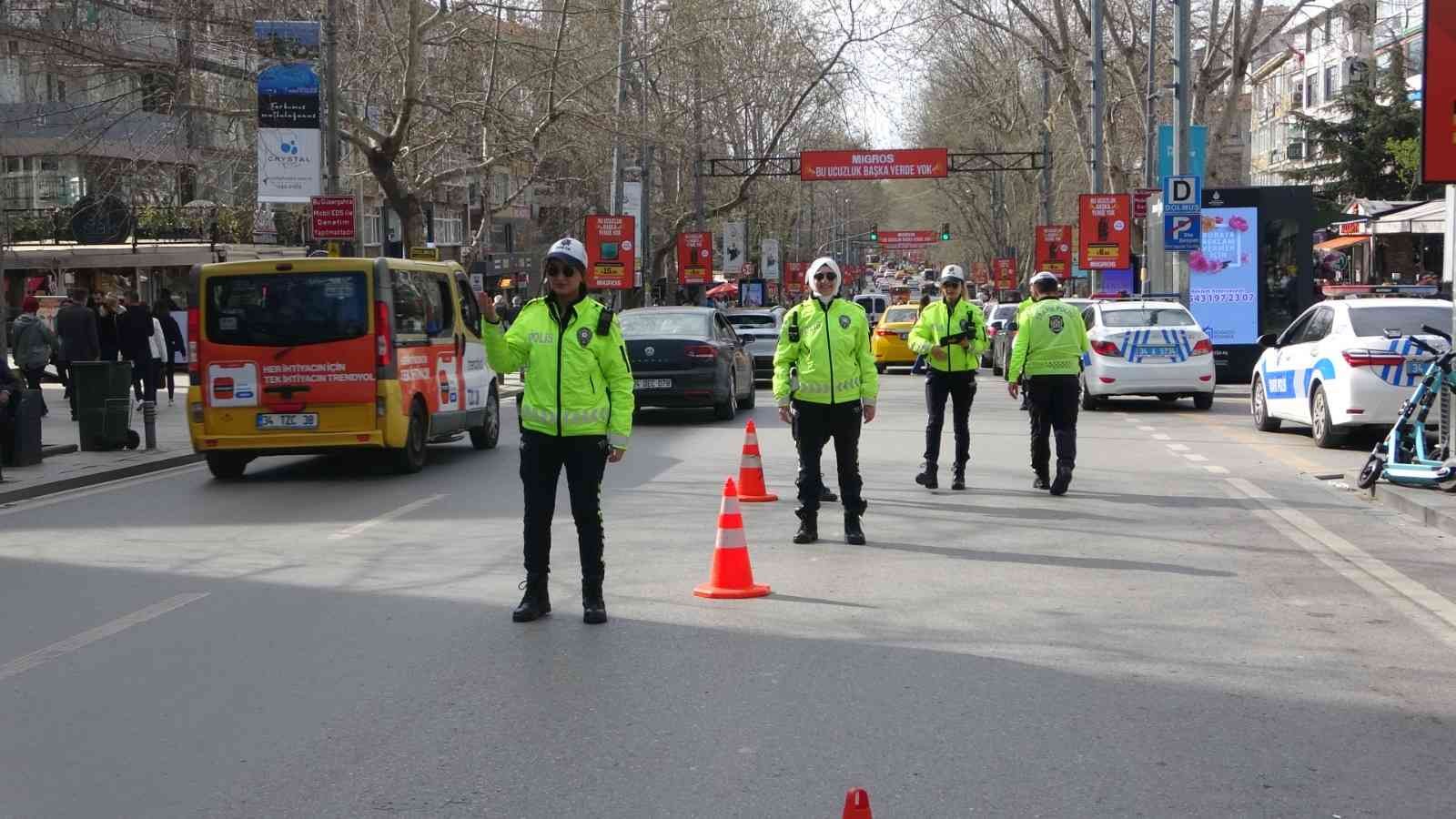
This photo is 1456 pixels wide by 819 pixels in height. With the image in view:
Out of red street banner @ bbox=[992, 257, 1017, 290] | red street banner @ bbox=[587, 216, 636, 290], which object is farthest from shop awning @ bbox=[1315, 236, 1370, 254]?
red street banner @ bbox=[992, 257, 1017, 290]

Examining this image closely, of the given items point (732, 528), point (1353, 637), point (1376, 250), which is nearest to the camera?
point (1353, 637)

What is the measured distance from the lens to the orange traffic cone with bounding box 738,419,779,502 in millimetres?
12711

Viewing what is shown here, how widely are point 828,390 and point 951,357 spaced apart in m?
3.02

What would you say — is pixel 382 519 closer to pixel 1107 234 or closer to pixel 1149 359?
pixel 1149 359

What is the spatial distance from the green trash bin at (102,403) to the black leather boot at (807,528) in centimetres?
958

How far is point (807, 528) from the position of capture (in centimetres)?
1083

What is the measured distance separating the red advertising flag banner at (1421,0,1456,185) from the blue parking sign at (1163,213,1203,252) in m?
15.0

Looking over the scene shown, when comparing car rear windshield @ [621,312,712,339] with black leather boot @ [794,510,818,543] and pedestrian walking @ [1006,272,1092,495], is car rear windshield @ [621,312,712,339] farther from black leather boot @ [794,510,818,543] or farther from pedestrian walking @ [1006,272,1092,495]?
black leather boot @ [794,510,818,543]

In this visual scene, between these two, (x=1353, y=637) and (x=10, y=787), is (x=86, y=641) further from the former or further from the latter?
(x=1353, y=637)

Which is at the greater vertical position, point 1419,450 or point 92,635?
point 1419,450

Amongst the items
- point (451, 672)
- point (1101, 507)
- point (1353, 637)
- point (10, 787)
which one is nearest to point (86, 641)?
point (451, 672)

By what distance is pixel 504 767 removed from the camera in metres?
5.64


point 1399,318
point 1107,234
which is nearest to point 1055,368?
point 1399,318

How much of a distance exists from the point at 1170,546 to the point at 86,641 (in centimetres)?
631
